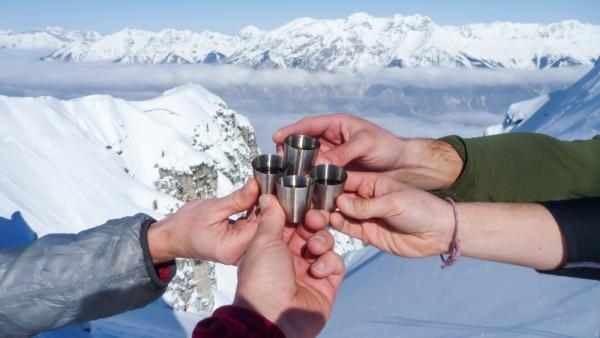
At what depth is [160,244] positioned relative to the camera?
15.1 feet

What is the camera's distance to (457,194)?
530 cm

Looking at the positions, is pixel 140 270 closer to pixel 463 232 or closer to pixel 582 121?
pixel 463 232

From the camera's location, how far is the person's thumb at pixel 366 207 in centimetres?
406

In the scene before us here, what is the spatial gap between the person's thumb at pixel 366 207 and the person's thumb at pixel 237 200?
2.72 ft

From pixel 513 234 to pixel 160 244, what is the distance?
3207mm

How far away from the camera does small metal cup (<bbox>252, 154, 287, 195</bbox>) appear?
4.45m

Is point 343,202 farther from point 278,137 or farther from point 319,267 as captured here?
point 278,137

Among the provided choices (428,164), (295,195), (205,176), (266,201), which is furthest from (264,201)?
(205,176)

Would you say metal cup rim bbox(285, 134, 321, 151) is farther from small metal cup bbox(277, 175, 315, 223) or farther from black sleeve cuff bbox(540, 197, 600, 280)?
black sleeve cuff bbox(540, 197, 600, 280)

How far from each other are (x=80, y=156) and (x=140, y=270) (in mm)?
35233

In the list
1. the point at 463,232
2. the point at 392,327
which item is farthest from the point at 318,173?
the point at 392,327

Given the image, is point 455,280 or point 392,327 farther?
point 455,280

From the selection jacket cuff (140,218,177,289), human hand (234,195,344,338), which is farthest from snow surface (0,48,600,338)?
jacket cuff (140,218,177,289)

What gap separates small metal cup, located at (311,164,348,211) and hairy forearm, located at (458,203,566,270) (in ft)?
3.58
